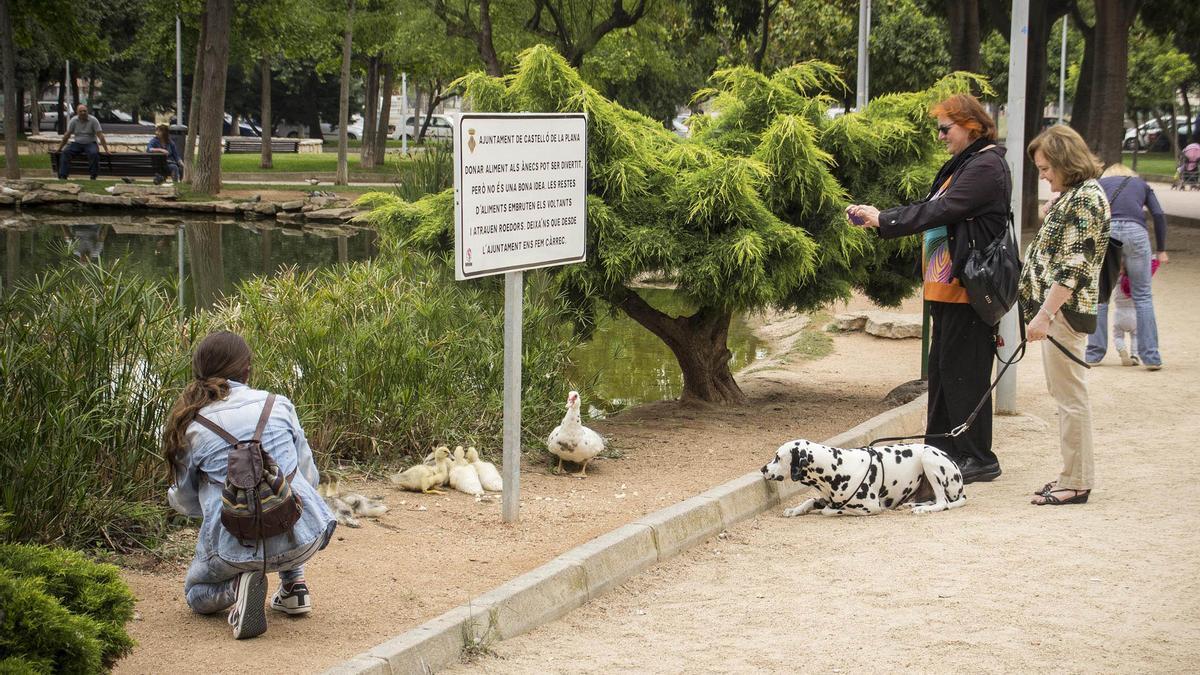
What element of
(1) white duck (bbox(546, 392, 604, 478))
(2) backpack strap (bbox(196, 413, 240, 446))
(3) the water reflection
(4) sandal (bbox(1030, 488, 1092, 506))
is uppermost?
(2) backpack strap (bbox(196, 413, 240, 446))

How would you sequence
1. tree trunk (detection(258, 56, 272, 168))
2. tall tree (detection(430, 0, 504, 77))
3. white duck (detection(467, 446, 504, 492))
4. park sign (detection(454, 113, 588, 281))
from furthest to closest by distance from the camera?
tree trunk (detection(258, 56, 272, 168)) < tall tree (detection(430, 0, 504, 77)) < white duck (detection(467, 446, 504, 492)) < park sign (detection(454, 113, 588, 281))

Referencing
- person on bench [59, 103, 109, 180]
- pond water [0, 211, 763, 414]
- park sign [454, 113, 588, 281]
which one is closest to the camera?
park sign [454, 113, 588, 281]

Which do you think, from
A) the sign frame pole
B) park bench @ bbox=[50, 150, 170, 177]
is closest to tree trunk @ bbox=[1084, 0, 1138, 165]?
the sign frame pole

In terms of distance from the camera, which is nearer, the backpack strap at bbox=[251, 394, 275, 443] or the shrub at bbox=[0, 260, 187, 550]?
the backpack strap at bbox=[251, 394, 275, 443]

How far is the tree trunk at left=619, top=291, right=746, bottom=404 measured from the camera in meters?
11.0

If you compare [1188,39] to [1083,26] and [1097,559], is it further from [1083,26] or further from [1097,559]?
[1097,559]

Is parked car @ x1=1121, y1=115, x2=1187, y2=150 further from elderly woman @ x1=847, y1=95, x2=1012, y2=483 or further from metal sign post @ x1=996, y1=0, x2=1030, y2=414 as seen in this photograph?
elderly woman @ x1=847, y1=95, x2=1012, y2=483

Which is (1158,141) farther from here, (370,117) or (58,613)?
(58,613)

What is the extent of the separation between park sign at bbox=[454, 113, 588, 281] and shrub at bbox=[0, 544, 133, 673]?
246 centimetres

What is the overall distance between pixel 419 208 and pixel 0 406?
16.0 ft

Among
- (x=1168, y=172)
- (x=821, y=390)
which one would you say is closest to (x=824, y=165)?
(x=821, y=390)

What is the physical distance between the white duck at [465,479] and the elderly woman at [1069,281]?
3.05 meters

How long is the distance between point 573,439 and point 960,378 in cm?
226

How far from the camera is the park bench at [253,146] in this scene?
54406mm
